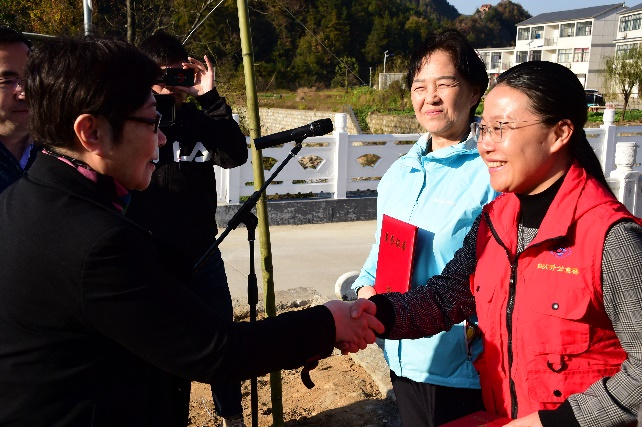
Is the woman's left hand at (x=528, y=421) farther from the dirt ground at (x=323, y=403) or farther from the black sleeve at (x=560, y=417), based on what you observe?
the dirt ground at (x=323, y=403)

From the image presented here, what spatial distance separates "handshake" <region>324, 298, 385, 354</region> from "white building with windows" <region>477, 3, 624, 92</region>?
57.3m

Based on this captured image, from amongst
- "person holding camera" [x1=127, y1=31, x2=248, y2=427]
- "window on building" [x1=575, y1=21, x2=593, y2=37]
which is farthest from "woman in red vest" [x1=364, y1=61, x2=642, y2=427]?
"window on building" [x1=575, y1=21, x2=593, y2=37]

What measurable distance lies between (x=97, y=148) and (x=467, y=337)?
46.5 inches

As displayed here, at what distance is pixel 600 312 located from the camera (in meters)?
1.54

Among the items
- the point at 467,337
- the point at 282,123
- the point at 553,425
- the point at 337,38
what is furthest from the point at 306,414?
the point at 337,38

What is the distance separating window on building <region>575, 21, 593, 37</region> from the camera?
61.5m

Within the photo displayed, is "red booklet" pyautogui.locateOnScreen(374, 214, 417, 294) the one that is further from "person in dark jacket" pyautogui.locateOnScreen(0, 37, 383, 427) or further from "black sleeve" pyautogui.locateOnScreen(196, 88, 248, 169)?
"black sleeve" pyautogui.locateOnScreen(196, 88, 248, 169)

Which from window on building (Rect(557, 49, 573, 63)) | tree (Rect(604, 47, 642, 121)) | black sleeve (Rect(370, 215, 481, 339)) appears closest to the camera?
black sleeve (Rect(370, 215, 481, 339))

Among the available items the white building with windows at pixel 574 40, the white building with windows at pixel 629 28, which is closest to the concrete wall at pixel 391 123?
the white building with windows at pixel 574 40

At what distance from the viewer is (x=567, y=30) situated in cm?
6506

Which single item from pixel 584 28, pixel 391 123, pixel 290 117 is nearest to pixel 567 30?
pixel 584 28

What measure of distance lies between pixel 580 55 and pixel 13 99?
66.3 m

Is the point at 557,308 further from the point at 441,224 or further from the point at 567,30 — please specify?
the point at 567,30

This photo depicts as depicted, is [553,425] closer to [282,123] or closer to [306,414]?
[306,414]
